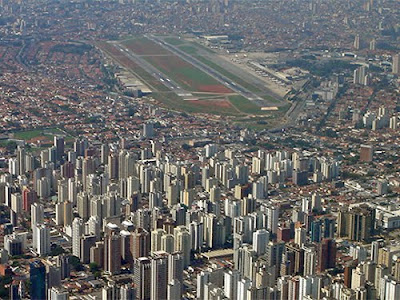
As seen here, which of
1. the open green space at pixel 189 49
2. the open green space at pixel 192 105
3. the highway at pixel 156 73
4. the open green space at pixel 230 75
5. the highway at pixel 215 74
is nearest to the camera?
the open green space at pixel 192 105

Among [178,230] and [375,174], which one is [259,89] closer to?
[375,174]

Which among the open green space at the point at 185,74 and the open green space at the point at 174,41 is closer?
the open green space at the point at 185,74

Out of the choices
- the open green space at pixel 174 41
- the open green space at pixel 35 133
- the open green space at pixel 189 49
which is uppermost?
the open green space at pixel 174 41

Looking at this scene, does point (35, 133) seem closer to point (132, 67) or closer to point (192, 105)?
point (192, 105)

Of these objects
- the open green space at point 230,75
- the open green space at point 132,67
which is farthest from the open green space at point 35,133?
the open green space at point 230,75

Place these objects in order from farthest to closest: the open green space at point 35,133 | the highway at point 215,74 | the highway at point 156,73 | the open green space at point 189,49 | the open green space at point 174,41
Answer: the open green space at point 174,41
the open green space at point 189,49
the highway at point 156,73
the highway at point 215,74
the open green space at point 35,133

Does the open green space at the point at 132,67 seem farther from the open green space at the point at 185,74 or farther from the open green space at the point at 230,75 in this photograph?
the open green space at the point at 230,75

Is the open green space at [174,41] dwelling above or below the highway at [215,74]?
above

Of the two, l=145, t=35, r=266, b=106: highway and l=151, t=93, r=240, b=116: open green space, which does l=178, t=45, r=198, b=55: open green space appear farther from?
l=151, t=93, r=240, b=116: open green space
